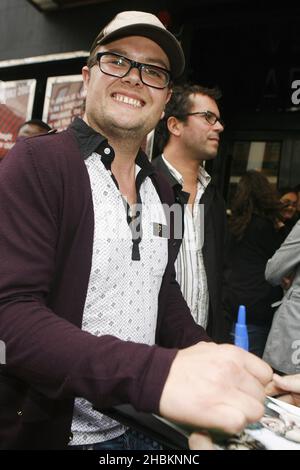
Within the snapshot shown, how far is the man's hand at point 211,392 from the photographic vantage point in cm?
75

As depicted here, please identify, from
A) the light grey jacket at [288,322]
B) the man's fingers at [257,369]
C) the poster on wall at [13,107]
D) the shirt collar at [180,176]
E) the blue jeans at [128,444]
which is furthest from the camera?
the poster on wall at [13,107]

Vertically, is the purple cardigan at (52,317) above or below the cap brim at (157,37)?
below

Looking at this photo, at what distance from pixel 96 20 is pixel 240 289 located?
13.8ft

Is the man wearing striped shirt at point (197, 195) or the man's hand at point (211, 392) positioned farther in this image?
the man wearing striped shirt at point (197, 195)

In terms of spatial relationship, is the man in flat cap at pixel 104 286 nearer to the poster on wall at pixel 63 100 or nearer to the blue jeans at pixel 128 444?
the blue jeans at pixel 128 444

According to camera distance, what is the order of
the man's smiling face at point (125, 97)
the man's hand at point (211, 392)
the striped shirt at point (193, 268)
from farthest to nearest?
the striped shirt at point (193, 268) → the man's smiling face at point (125, 97) → the man's hand at point (211, 392)

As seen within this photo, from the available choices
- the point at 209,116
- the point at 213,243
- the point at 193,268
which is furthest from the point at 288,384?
the point at 209,116

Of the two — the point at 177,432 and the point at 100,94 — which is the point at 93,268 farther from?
the point at 100,94

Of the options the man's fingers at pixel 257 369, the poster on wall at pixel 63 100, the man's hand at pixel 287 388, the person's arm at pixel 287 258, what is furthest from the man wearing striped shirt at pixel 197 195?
the poster on wall at pixel 63 100

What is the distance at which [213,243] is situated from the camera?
3172 mm

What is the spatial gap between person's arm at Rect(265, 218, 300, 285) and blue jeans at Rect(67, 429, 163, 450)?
6.26 ft

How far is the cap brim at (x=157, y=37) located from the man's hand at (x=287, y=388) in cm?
121

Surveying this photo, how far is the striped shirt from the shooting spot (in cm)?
301

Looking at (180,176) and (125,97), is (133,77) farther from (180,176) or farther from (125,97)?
(180,176)
